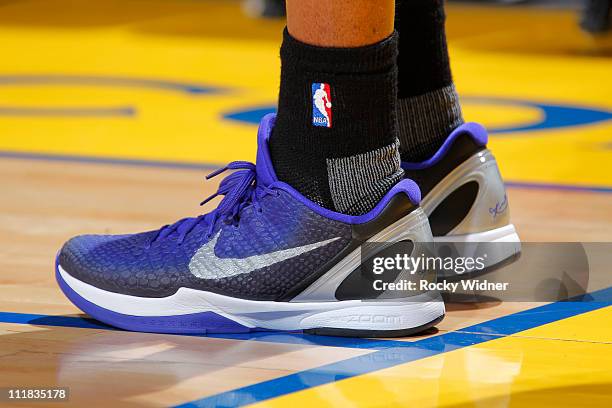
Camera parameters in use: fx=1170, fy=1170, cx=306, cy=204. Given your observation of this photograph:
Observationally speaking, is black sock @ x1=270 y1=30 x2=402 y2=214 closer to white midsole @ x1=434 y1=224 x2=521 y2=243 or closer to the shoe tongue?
the shoe tongue

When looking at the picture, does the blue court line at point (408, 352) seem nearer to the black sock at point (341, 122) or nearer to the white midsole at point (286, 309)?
the white midsole at point (286, 309)

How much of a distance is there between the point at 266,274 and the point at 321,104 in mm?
182

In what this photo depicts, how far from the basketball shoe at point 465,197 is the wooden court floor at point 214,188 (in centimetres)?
10

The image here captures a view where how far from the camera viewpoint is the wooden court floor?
106cm

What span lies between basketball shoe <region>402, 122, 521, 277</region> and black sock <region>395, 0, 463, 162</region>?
18 millimetres

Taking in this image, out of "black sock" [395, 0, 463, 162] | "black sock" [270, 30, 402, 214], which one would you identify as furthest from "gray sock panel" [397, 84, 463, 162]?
"black sock" [270, 30, 402, 214]

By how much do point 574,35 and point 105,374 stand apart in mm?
3473

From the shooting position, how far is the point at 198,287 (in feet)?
3.97

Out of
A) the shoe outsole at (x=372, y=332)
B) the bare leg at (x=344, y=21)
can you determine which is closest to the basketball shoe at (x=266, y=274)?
the shoe outsole at (x=372, y=332)

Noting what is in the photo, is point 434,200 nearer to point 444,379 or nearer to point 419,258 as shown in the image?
point 419,258

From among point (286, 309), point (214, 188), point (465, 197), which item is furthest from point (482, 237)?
point (214, 188)

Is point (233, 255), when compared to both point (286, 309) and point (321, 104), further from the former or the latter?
point (321, 104)

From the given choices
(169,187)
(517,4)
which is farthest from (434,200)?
(517,4)

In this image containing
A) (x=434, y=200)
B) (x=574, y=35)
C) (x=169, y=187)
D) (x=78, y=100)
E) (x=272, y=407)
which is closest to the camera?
(x=272, y=407)
